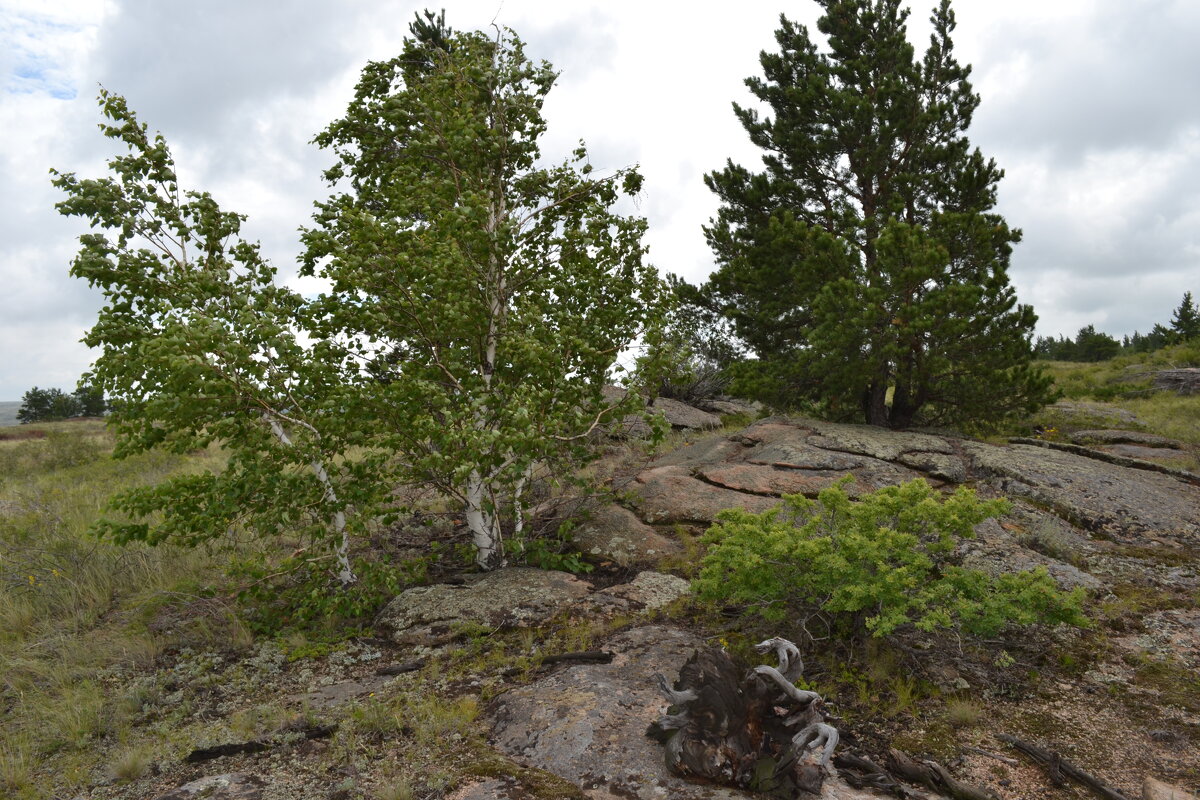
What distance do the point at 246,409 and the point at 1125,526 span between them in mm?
9733

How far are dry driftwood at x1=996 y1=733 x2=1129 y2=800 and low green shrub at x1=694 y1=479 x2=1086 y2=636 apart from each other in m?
0.75

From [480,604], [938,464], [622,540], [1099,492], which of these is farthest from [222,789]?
[1099,492]

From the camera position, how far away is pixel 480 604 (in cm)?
671

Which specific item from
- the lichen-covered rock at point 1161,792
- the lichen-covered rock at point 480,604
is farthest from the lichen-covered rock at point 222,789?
the lichen-covered rock at point 1161,792

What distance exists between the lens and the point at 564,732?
4.27 m

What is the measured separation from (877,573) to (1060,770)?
4.74 feet

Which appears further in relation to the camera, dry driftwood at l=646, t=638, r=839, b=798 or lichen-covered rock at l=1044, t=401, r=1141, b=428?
lichen-covered rock at l=1044, t=401, r=1141, b=428

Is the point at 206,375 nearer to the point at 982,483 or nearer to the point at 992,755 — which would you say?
the point at 992,755

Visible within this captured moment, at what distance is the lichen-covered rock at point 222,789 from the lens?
388cm

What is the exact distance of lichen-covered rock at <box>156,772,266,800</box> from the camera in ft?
12.7

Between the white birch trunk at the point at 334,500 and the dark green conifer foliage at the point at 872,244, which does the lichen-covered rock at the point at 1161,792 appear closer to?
the white birch trunk at the point at 334,500

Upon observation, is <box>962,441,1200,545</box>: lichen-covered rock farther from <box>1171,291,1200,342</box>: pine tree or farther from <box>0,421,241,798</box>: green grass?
<box>1171,291,1200,342</box>: pine tree

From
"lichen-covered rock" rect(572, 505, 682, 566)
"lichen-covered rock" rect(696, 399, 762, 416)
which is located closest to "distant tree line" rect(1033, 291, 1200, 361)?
"lichen-covered rock" rect(696, 399, 762, 416)

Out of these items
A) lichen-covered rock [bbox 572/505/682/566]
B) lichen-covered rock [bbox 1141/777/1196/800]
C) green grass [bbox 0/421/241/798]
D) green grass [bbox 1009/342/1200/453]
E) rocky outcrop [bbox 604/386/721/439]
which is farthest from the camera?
rocky outcrop [bbox 604/386/721/439]
